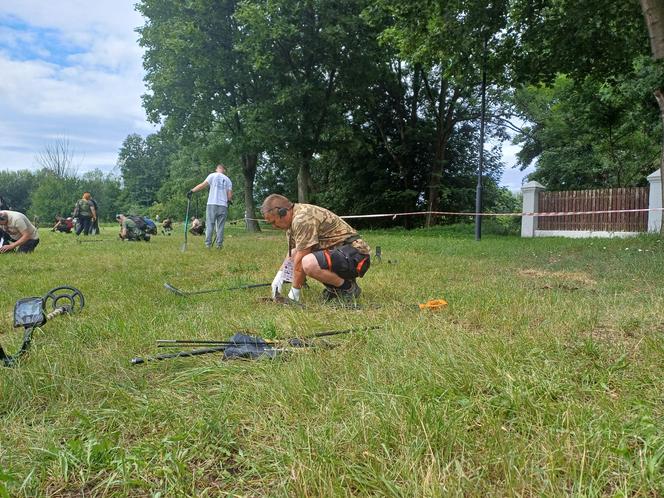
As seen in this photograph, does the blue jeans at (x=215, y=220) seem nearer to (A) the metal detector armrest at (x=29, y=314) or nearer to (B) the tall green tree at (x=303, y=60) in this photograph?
(A) the metal detector armrest at (x=29, y=314)

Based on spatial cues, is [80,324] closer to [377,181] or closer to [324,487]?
[324,487]

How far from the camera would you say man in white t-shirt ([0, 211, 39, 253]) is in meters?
8.30

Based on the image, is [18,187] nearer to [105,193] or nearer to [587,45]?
[105,193]

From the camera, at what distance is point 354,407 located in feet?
5.88

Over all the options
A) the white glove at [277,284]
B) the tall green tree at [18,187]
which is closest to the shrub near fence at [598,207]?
the white glove at [277,284]

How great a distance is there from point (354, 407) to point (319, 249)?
255cm

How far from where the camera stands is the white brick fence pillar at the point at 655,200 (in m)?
13.4

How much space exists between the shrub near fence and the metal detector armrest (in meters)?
16.2

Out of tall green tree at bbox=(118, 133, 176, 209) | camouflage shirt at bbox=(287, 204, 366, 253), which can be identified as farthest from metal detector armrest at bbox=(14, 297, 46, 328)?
tall green tree at bbox=(118, 133, 176, 209)

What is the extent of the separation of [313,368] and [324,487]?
0.88m

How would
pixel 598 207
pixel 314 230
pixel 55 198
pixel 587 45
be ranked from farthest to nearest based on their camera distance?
pixel 55 198
pixel 598 207
pixel 587 45
pixel 314 230

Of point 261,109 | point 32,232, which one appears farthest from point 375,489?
point 261,109

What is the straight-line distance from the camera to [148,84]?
819 inches

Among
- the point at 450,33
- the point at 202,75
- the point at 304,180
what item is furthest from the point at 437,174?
the point at 202,75
